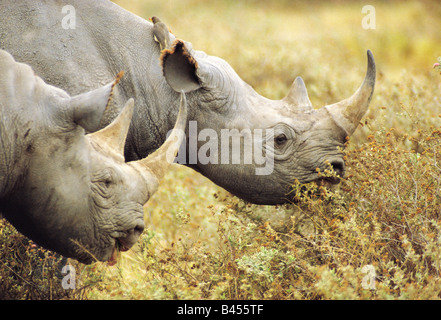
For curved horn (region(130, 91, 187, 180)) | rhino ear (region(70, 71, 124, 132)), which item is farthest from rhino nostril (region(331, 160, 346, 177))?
rhino ear (region(70, 71, 124, 132))

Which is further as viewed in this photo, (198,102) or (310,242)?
(198,102)

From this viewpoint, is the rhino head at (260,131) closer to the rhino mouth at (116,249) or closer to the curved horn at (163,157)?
the curved horn at (163,157)

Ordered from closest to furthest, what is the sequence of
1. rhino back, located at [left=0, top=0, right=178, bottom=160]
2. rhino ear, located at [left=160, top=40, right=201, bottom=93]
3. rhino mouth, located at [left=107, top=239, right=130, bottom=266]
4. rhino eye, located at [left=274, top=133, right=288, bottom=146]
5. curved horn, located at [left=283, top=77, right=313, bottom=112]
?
1. rhino mouth, located at [left=107, top=239, right=130, bottom=266]
2. rhino back, located at [left=0, top=0, right=178, bottom=160]
3. rhino ear, located at [left=160, top=40, right=201, bottom=93]
4. rhino eye, located at [left=274, top=133, right=288, bottom=146]
5. curved horn, located at [left=283, top=77, right=313, bottom=112]

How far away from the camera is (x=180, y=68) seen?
5.80m

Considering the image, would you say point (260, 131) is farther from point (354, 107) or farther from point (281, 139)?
point (354, 107)

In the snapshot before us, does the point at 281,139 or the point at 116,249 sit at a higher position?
the point at 281,139

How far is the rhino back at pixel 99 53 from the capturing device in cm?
554

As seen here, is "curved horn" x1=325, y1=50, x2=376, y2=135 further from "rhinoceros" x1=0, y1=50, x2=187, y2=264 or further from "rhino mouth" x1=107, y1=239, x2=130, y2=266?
"rhino mouth" x1=107, y1=239, x2=130, y2=266

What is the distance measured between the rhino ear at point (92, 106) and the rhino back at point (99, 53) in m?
1.01

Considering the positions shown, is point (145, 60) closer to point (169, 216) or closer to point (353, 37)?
point (169, 216)

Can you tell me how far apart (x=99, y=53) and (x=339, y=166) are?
84.6 inches

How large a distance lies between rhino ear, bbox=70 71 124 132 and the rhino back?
39.8 inches

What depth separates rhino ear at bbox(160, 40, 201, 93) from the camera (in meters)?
5.65
